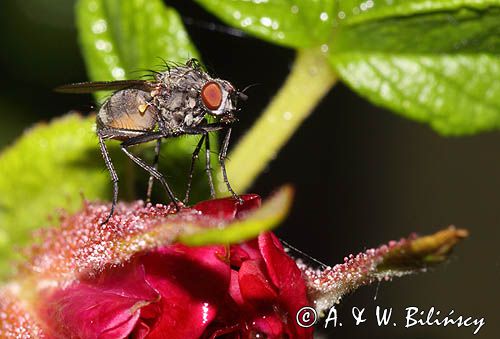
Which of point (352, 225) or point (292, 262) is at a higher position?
point (292, 262)

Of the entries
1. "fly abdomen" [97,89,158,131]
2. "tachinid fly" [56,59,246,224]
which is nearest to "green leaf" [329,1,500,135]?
"tachinid fly" [56,59,246,224]

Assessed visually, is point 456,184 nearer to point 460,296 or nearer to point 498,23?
point 460,296

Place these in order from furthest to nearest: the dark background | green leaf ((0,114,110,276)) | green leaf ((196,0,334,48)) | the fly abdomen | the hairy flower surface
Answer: the dark background < green leaf ((0,114,110,276)) < green leaf ((196,0,334,48)) < the fly abdomen < the hairy flower surface

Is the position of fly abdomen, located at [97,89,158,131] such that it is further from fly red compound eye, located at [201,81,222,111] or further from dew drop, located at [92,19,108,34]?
dew drop, located at [92,19,108,34]

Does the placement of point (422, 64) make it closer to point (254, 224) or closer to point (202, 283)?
point (202, 283)

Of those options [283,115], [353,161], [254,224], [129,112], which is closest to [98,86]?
[129,112]

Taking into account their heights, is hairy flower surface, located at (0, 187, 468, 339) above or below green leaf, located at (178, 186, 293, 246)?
below

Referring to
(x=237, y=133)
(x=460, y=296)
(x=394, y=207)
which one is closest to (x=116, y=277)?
(x=237, y=133)
